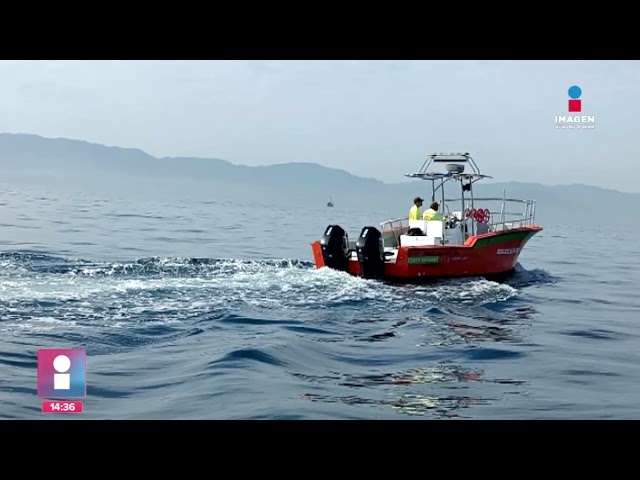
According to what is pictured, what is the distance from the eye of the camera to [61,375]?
15.6ft

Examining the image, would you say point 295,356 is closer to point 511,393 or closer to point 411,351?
point 411,351

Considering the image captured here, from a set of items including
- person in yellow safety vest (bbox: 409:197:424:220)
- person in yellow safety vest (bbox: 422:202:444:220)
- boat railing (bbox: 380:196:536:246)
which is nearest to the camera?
person in yellow safety vest (bbox: 422:202:444:220)

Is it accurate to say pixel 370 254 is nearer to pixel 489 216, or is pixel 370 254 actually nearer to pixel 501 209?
pixel 489 216

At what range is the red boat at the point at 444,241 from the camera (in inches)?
689

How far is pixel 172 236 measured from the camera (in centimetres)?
2792

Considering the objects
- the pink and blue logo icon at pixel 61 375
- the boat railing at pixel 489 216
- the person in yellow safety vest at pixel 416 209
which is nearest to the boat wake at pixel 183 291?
the boat railing at pixel 489 216

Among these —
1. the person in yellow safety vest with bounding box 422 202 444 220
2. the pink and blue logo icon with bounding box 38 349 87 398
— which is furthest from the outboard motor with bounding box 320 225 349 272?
the pink and blue logo icon with bounding box 38 349 87 398

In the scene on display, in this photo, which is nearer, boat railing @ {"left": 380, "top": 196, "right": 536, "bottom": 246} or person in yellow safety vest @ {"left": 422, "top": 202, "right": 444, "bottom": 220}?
person in yellow safety vest @ {"left": 422, "top": 202, "right": 444, "bottom": 220}

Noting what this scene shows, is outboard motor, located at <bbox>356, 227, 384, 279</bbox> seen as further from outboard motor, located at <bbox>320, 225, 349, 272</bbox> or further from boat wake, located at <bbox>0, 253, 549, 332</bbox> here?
outboard motor, located at <bbox>320, 225, 349, 272</bbox>

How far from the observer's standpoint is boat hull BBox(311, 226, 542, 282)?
57.4ft

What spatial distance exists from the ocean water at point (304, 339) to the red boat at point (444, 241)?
737 mm
